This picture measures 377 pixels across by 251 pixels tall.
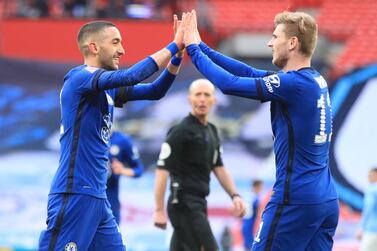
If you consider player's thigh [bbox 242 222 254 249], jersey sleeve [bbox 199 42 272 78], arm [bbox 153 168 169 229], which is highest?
jersey sleeve [bbox 199 42 272 78]

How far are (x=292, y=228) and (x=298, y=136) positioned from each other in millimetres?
635

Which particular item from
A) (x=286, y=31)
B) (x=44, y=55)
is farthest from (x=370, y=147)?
(x=286, y=31)

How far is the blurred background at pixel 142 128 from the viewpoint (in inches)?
643

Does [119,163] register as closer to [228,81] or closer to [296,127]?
[228,81]

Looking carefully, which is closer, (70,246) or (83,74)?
(70,246)

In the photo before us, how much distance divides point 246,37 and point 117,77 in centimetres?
1412

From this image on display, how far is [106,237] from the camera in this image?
265 inches

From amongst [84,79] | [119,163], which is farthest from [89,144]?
[119,163]

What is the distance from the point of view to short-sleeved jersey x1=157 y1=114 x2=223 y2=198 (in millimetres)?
9430

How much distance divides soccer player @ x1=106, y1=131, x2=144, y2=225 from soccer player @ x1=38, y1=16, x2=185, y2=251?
11.6 ft

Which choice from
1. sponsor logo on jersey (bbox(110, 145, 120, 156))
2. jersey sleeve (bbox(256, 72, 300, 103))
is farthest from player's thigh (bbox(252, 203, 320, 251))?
sponsor logo on jersey (bbox(110, 145, 120, 156))

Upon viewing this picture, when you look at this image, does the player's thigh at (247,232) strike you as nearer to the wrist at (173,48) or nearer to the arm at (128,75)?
the wrist at (173,48)

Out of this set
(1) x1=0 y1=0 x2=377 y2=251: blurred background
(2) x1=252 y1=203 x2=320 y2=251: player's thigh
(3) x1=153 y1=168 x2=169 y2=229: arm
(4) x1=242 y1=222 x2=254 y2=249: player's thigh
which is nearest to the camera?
(2) x1=252 y1=203 x2=320 y2=251: player's thigh

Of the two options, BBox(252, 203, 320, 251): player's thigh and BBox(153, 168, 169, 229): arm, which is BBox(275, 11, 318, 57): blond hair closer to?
Result: BBox(252, 203, 320, 251): player's thigh
